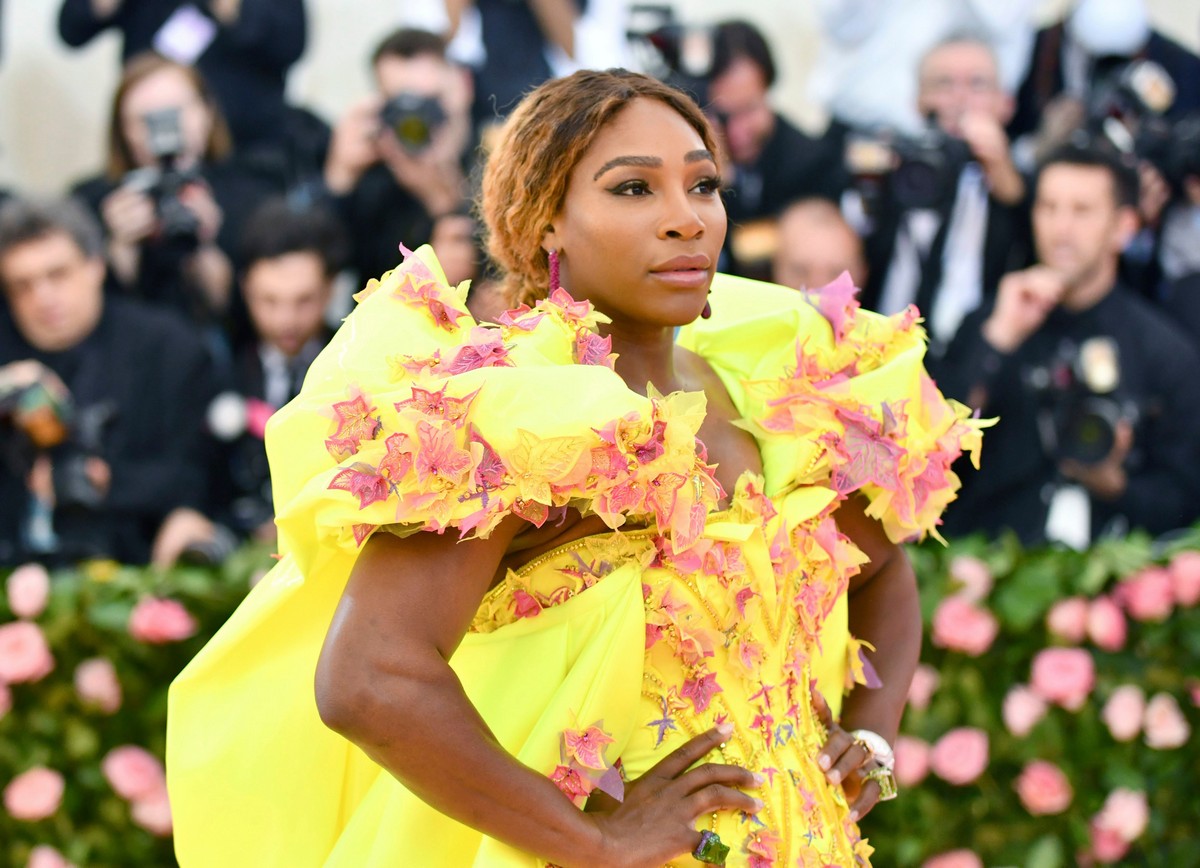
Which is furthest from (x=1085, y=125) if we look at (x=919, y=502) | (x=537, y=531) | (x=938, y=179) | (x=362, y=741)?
(x=362, y=741)

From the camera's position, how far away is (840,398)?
2.14 metres

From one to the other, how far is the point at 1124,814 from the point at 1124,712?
0.23 metres

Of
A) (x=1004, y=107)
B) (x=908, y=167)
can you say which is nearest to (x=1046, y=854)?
(x=908, y=167)

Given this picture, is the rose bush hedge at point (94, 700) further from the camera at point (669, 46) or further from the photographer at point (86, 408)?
the camera at point (669, 46)

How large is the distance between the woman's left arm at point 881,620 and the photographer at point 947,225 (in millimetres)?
2563

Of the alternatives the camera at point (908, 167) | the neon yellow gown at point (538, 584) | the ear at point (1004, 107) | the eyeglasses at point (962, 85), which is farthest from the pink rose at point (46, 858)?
the ear at point (1004, 107)

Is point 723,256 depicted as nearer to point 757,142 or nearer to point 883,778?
point 757,142

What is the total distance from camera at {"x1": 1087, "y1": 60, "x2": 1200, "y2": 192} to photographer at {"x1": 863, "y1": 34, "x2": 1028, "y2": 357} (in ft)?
1.14

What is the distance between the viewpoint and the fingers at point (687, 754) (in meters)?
1.88

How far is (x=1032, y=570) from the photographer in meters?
3.58

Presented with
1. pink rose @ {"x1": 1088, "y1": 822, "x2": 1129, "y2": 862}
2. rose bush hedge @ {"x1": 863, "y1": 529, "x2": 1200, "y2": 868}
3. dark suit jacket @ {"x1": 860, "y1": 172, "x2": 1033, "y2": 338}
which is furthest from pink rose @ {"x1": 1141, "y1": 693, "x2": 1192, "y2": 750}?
dark suit jacket @ {"x1": 860, "y1": 172, "x2": 1033, "y2": 338}

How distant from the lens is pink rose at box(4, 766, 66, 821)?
3.52 metres

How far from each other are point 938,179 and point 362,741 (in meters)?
3.63

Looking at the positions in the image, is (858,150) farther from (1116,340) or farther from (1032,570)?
(1032,570)
